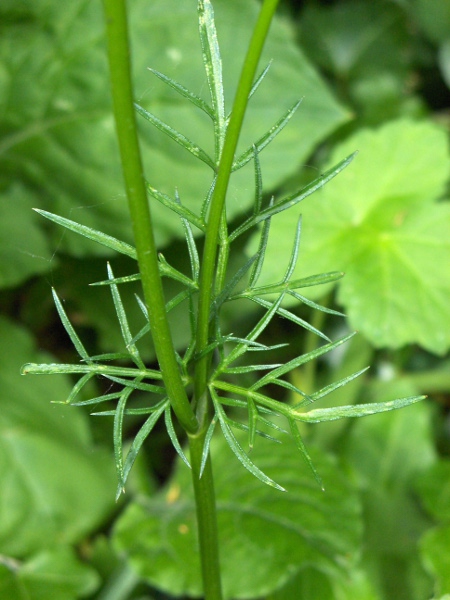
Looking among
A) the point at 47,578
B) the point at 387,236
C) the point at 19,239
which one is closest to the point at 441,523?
the point at 387,236

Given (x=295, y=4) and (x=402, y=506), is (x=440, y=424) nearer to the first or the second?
(x=402, y=506)

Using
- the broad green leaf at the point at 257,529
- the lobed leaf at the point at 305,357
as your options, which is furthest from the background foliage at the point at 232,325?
the lobed leaf at the point at 305,357

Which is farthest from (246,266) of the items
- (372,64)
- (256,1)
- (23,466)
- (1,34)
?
(372,64)

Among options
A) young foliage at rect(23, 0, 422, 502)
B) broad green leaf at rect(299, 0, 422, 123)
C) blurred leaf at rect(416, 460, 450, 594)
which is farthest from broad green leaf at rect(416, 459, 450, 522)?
broad green leaf at rect(299, 0, 422, 123)

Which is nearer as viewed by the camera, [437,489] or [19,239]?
[437,489]

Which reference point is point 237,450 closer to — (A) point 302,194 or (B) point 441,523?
(A) point 302,194

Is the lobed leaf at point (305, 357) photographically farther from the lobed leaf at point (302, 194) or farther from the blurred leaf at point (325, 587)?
the blurred leaf at point (325, 587)
